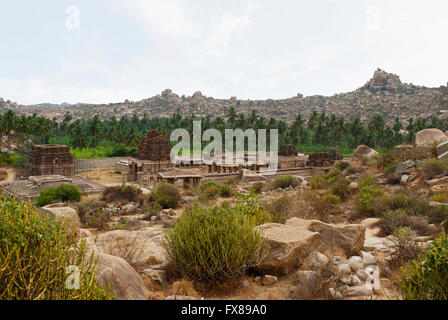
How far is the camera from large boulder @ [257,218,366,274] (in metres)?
5.98

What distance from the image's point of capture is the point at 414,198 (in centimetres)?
1268

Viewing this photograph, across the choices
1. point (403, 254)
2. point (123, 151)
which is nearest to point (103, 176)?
point (123, 151)

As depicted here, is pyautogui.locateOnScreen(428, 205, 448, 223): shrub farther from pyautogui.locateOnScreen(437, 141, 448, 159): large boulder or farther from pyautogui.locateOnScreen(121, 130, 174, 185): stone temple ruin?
pyautogui.locateOnScreen(121, 130, 174, 185): stone temple ruin

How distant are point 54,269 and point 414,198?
12.9 meters

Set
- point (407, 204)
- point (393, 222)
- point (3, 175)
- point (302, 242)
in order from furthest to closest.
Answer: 1. point (3, 175)
2. point (407, 204)
3. point (393, 222)
4. point (302, 242)

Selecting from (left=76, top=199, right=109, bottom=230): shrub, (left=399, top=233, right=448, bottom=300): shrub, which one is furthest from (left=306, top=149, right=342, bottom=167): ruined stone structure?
(left=399, top=233, right=448, bottom=300): shrub

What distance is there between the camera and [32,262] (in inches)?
144

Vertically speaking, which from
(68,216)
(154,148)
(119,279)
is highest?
(154,148)

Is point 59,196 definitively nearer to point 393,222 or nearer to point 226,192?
point 226,192

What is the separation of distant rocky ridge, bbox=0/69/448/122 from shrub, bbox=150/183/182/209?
93776 millimetres

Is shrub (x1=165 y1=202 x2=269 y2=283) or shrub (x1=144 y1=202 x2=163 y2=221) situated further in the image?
shrub (x1=144 y1=202 x2=163 y2=221)

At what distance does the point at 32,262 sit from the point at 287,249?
162 inches

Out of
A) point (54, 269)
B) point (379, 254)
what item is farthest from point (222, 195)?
point (54, 269)
